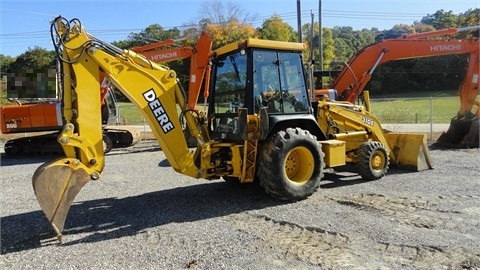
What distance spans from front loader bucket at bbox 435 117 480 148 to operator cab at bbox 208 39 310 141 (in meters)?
7.61

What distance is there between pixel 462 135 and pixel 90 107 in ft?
37.5

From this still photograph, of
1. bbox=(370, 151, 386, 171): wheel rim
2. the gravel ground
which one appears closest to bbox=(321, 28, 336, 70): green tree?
bbox=(370, 151, 386, 171): wheel rim

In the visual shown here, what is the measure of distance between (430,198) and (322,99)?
2.82 metres

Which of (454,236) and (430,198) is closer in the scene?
(454,236)

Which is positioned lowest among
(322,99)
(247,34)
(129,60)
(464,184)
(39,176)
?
(464,184)

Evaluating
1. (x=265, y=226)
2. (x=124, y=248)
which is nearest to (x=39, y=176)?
(x=124, y=248)

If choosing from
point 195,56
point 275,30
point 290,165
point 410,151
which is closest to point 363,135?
point 410,151

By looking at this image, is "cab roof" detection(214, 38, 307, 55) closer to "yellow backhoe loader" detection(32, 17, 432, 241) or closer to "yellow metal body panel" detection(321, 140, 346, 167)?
"yellow backhoe loader" detection(32, 17, 432, 241)

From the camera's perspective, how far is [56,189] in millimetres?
4688

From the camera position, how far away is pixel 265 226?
522 cm

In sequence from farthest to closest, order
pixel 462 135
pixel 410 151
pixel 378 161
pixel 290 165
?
pixel 462 135 < pixel 410 151 < pixel 378 161 < pixel 290 165

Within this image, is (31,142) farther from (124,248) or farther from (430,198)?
(430,198)

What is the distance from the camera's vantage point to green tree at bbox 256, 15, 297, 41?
45156 millimetres

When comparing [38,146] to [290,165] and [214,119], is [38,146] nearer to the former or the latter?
[214,119]
